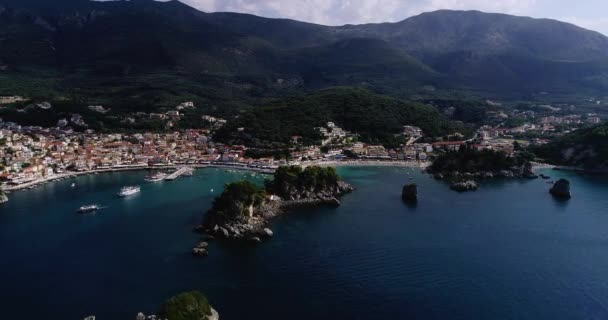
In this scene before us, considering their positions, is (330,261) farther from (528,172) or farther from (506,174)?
(528,172)

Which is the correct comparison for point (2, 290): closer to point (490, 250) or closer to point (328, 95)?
point (490, 250)

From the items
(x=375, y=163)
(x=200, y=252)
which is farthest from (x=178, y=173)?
(x=200, y=252)

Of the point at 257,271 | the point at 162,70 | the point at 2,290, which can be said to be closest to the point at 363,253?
the point at 257,271

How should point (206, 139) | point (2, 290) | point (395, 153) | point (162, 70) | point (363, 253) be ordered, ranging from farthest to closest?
point (162, 70)
point (206, 139)
point (395, 153)
point (363, 253)
point (2, 290)

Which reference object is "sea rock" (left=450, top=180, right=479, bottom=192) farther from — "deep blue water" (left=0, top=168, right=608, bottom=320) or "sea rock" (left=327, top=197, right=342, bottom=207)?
"sea rock" (left=327, top=197, right=342, bottom=207)

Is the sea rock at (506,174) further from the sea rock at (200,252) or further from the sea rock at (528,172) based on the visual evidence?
the sea rock at (200,252)

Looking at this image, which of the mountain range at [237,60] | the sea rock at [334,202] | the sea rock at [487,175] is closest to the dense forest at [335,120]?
the sea rock at [487,175]

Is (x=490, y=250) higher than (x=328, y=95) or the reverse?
the reverse

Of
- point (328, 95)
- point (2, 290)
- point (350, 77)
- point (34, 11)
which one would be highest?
point (34, 11)
